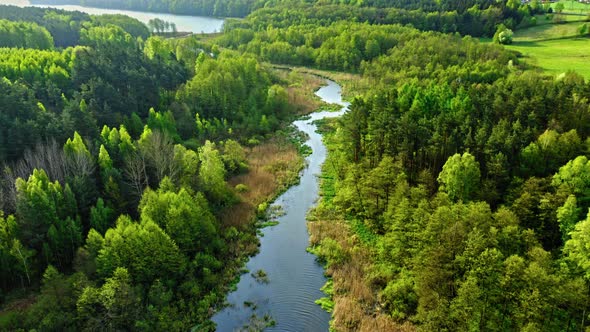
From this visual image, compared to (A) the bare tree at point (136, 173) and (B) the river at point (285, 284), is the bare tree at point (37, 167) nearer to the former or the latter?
(A) the bare tree at point (136, 173)

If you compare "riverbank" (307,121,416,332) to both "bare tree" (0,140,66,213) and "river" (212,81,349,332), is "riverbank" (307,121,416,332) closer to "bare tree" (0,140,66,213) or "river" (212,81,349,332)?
"river" (212,81,349,332)

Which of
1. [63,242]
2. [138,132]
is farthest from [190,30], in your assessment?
[63,242]

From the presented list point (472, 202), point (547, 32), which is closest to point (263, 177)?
point (472, 202)

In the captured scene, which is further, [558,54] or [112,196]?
[558,54]

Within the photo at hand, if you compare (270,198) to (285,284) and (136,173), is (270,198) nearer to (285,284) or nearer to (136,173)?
(136,173)

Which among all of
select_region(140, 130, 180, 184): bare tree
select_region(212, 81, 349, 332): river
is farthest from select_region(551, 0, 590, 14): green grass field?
select_region(140, 130, 180, 184): bare tree

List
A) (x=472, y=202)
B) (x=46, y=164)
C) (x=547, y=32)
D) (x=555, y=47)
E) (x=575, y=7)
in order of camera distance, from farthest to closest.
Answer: (x=575, y=7)
(x=547, y=32)
(x=555, y=47)
(x=46, y=164)
(x=472, y=202)
